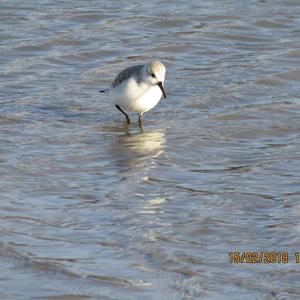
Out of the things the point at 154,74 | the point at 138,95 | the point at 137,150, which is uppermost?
the point at 154,74

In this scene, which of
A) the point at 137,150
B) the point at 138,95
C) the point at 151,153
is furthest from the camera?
the point at 138,95

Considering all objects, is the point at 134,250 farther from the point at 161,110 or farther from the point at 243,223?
the point at 161,110

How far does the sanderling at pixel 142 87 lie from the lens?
961 cm

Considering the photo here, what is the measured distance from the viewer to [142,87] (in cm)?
966

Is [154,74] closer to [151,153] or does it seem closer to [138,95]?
[138,95]

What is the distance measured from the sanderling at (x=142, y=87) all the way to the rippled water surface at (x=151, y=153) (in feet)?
0.96

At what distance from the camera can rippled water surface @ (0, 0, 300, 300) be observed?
623 cm

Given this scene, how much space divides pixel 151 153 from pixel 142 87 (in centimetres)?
85

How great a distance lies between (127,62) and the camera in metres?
12.3

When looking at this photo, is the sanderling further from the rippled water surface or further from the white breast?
the rippled water surface

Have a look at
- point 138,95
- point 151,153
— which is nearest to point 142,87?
point 138,95

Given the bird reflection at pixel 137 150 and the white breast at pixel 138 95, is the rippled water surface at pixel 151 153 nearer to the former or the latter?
the bird reflection at pixel 137 150

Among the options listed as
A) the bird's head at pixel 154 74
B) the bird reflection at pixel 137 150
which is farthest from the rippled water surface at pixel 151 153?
the bird's head at pixel 154 74

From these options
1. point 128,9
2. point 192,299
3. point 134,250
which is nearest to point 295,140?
point 134,250
